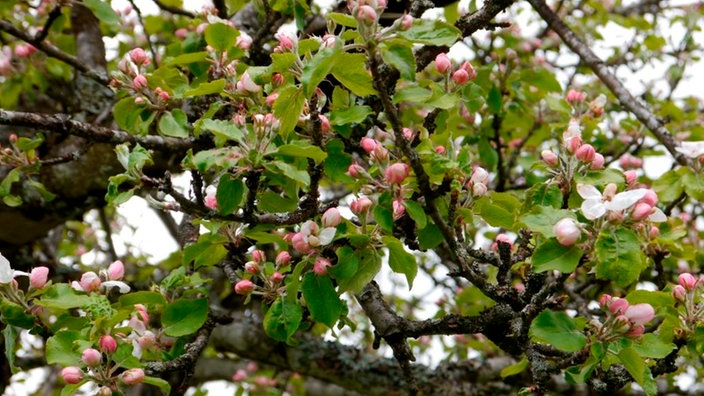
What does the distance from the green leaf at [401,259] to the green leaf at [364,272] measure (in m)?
0.03

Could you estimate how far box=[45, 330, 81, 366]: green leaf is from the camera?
1.46m

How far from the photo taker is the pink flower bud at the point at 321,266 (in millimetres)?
1419

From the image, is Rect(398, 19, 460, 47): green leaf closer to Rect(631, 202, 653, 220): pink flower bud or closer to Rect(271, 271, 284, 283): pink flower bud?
Rect(631, 202, 653, 220): pink flower bud

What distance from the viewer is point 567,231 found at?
1215 mm

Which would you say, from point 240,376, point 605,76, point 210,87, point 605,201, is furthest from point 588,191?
point 240,376

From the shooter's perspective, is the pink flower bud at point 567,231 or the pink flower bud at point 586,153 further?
the pink flower bud at point 586,153

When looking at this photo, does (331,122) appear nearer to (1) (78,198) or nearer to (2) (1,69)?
(1) (78,198)

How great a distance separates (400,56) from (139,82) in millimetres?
866

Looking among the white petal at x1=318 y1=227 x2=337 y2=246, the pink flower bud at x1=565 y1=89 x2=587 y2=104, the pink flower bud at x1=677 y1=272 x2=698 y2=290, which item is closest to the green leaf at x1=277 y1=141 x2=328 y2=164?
the white petal at x1=318 y1=227 x2=337 y2=246

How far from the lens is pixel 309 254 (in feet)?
4.76

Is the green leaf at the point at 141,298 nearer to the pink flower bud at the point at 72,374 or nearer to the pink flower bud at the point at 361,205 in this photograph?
the pink flower bud at the point at 72,374

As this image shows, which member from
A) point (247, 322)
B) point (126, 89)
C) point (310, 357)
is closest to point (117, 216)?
point (247, 322)

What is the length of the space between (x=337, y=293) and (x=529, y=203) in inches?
17.8

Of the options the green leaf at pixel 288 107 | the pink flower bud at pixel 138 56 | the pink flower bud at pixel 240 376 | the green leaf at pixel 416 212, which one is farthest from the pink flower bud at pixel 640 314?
the pink flower bud at pixel 240 376
